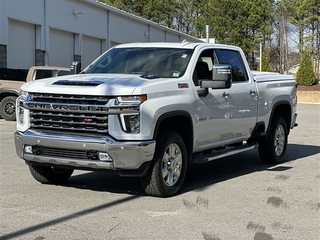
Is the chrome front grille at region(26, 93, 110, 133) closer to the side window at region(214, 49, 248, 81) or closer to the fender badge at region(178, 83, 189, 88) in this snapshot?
the fender badge at region(178, 83, 189, 88)

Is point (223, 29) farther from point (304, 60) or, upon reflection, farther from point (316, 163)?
point (316, 163)

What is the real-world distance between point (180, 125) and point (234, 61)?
230 cm

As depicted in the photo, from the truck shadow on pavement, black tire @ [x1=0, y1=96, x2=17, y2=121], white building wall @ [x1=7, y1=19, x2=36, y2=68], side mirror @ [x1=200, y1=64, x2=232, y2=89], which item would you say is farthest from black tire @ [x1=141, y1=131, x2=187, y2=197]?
white building wall @ [x1=7, y1=19, x2=36, y2=68]

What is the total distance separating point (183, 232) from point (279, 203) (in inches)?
77.7

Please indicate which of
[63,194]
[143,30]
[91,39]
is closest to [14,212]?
[63,194]

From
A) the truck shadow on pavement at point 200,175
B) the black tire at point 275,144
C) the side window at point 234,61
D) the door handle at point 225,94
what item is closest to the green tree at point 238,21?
the truck shadow on pavement at point 200,175

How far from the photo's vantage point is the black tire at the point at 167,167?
690 cm

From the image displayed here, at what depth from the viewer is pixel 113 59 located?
27.9 ft

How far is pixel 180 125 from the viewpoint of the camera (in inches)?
296

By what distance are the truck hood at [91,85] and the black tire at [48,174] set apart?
3.96 feet

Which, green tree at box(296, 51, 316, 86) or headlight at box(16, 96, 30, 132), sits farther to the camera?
green tree at box(296, 51, 316, 86)

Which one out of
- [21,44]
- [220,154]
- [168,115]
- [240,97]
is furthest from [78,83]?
[21,44]

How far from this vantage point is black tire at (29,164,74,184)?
7.70m

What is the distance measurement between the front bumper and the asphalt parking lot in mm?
504
